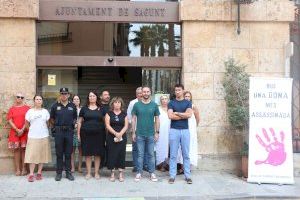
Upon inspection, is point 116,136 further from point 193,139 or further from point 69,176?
point 193,139

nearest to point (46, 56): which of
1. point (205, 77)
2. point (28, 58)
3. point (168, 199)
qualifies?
point (28, 58)

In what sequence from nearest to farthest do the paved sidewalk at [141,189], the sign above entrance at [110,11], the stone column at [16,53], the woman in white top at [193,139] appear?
1. the paved sidewalk at [141,189]
2. the woman in white top at [193,139]
3. the stone column at [16,53]
4. the sign above entrance at [110,11]

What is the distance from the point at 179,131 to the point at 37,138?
9.25 ft

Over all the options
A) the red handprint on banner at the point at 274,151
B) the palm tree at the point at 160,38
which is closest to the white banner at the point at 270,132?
the red handprint on banner at the point at 274,151

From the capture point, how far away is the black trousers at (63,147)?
9266 millimetres

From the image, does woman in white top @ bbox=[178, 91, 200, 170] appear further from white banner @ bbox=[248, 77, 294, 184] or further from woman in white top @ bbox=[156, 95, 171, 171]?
white banner @ bbox=[248, 77, 294, 184]

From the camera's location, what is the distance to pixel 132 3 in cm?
1055

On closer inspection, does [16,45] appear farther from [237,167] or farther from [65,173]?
[237,167]

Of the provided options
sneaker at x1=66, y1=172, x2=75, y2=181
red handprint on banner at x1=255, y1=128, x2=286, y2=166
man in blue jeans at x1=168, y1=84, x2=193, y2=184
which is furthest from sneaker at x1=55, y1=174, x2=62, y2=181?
red handprint on banner at x1=255, y1=128, x2=286, y2=166

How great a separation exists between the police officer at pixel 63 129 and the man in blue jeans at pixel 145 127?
126 cm

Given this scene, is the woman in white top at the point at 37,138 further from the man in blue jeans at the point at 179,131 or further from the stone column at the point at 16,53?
the man in blue jeans at the point at 179,131

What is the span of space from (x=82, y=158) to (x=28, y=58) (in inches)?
97.7

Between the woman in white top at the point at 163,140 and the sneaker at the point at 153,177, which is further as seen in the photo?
the woman in white top at the point at 163,140

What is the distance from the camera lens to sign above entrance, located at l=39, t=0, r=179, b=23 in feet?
34.1
